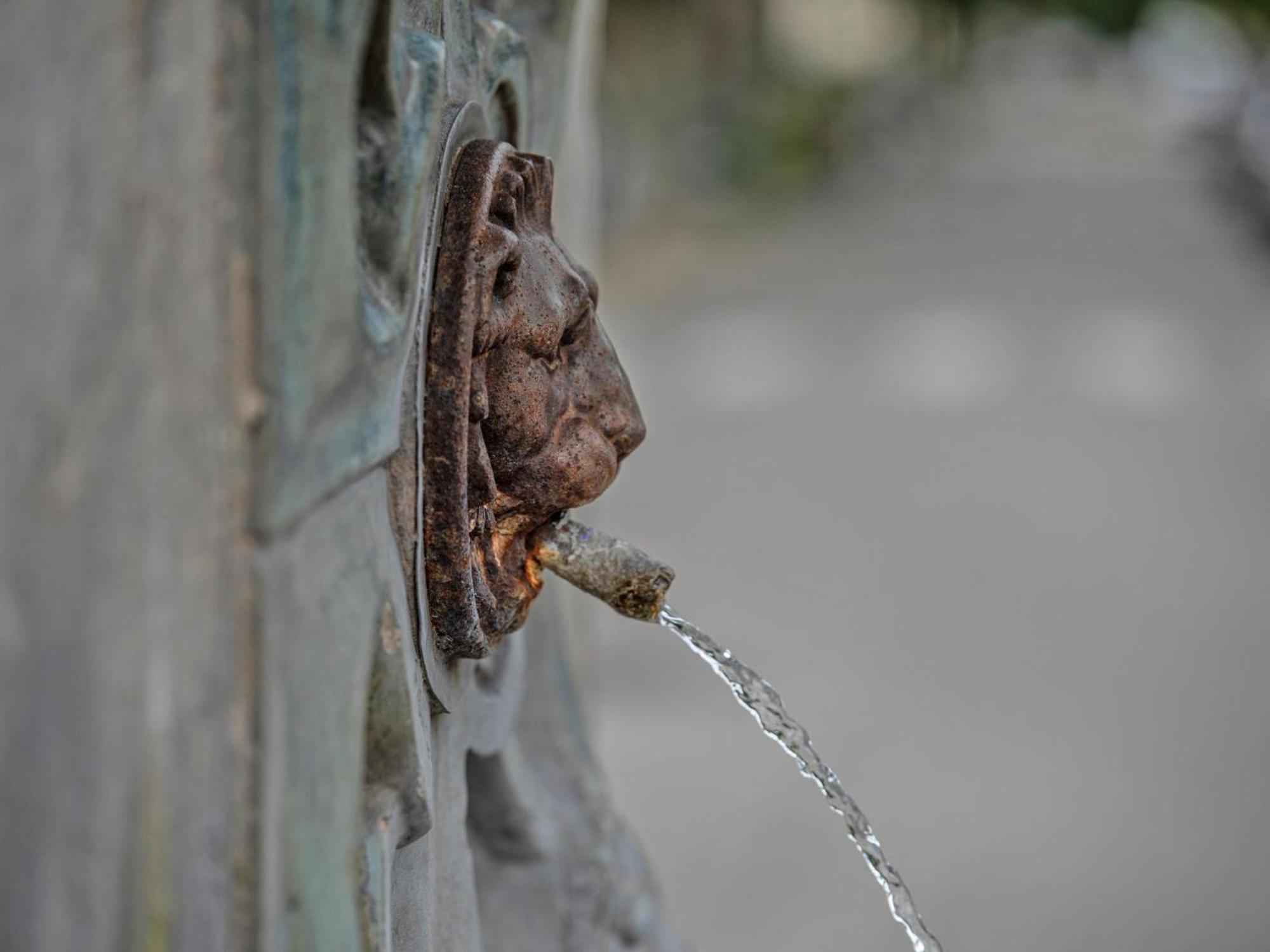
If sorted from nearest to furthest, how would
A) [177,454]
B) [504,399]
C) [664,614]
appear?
1. [177,454]
2. [504,399]
3. [664,614]

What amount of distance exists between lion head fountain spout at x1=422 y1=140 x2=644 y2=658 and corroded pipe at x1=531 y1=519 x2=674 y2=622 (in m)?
0.01

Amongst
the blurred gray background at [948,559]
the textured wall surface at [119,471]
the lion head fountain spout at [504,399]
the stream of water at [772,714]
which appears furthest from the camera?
the blurred gray background at [948,559]

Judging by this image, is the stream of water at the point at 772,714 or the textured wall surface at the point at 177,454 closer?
the textured wall surface at the point at 177,454

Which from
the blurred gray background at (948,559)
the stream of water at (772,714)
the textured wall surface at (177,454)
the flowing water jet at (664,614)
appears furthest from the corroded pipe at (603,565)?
the blurred gray background at (948,559)

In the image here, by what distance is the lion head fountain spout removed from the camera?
34.5 inches

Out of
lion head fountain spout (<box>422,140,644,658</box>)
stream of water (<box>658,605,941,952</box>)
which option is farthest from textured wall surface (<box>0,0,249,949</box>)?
stream of water (<box>658,605,941,952</box>)

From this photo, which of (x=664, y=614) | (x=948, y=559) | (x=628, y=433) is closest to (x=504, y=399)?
(x=628, y=433)

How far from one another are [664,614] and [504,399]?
28 cm

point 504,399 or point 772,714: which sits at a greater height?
point 504,399

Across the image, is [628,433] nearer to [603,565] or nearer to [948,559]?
[603,565]

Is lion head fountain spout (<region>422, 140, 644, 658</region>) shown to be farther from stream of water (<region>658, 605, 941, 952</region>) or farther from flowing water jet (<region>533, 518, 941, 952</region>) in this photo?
stream of water (<region>658, 605, 941, 952</region>)

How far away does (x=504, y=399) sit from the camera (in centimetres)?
94

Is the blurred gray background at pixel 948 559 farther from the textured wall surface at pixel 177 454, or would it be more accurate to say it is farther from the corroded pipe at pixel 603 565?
the textured wall surface at pixel 177 454

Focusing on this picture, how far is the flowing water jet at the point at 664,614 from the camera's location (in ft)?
3.33
